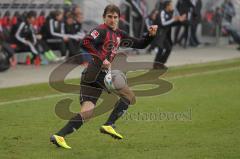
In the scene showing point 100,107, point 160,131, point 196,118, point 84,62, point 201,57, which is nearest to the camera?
point 160,131

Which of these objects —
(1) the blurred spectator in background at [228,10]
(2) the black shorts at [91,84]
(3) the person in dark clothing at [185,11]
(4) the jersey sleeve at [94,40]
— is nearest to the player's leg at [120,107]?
(2) the black shorts at [91,84]

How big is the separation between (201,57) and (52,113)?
40.1 feet

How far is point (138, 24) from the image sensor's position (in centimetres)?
2481

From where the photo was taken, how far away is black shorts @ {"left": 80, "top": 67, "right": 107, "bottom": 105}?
902 cm

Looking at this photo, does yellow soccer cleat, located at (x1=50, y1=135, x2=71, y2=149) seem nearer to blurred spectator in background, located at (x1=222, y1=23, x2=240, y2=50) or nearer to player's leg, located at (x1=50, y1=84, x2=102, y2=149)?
player's leg, located at (x1=50, y1=84, x2=102, y2=149)

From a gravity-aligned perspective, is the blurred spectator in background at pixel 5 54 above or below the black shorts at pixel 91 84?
below

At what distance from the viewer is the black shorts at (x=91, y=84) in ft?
29.6

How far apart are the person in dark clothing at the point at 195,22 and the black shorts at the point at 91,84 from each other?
17.6m

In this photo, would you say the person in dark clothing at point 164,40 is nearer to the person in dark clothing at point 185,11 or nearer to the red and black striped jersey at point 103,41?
the person in dark clothing at point 185,11

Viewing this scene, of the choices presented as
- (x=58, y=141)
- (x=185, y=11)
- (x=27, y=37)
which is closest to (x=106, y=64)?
(x=58, y=141)

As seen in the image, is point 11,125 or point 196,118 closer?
point 11,125

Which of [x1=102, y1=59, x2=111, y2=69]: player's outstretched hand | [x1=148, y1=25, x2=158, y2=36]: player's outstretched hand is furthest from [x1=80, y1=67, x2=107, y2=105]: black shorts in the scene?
[x1=148, y1=25, x2=158, y2=36]: player's outstretched hand

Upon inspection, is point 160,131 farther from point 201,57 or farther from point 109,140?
point 201,57

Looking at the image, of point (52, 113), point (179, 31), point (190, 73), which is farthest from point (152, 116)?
point (179, 31)
